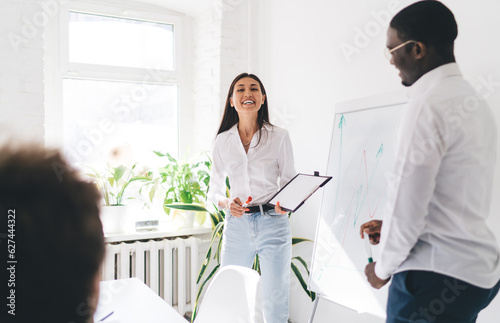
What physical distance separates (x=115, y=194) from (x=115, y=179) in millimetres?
246

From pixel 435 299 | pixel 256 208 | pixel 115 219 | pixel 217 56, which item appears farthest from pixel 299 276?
pixel 217 56

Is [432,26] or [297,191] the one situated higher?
[432,26]

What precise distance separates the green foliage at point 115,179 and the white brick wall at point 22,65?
0.52 m

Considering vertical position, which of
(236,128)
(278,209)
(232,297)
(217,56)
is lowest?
(232,297)

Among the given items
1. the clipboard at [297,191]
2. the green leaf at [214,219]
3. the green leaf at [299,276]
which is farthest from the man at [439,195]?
the green leaf at [214,219]

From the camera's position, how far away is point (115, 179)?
123 inches

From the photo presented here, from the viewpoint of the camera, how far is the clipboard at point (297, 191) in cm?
209

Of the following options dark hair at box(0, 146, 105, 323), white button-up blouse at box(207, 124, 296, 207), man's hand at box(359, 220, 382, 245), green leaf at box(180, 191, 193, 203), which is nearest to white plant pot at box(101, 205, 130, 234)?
green leaf at box(180, 191, 193, 203)

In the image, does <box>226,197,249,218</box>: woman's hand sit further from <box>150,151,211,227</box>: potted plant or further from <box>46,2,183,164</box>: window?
<box>46,2,183,164</box>: window

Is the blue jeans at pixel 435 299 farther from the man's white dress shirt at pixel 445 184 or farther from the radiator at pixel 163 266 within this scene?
the radiator at pixel 163 266

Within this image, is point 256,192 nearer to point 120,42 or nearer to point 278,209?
point 278,209

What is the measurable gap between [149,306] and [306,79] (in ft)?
6.92

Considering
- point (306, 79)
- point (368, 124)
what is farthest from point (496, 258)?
point (306, 79)

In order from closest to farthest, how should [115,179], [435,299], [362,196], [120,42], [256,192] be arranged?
[435,299] → [362,196] → [256,192] → [115,179] → [120,42]
